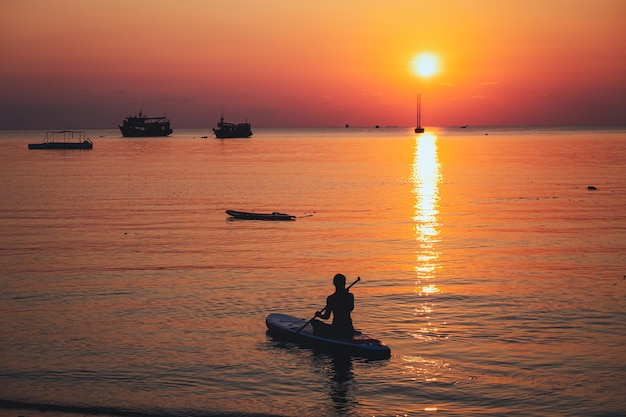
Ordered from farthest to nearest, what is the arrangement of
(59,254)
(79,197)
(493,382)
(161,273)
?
(79,197) < (59,254) < (161,273) < (493,382)

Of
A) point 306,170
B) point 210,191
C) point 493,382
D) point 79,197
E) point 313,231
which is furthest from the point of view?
point 306,170

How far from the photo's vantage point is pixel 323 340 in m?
18.2

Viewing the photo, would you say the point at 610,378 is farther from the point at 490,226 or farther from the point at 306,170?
the point at 306,170

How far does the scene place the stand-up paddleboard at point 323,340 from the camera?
57.4 feet

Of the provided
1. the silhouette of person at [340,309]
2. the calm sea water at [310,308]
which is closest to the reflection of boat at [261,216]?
the calm sea water at [310,308]

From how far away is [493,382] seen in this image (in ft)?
53.1

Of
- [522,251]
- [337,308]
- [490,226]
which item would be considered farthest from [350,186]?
[337,308]

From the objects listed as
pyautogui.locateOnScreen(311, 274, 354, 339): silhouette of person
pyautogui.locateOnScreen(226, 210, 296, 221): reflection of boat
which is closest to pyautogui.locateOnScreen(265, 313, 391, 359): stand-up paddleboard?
pyautogui.locateOnScreen(311, 274, 354, 339): silhouette of person

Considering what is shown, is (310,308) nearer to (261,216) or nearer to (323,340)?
(323,340)

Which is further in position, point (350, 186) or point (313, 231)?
point (350, 186)

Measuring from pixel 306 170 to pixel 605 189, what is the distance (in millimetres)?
39331

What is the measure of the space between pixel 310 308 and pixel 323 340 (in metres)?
4.44

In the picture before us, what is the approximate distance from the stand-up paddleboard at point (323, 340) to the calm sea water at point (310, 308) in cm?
27

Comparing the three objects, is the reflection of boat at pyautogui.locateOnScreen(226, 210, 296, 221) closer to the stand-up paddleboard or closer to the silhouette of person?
the stand-up paddleboard
